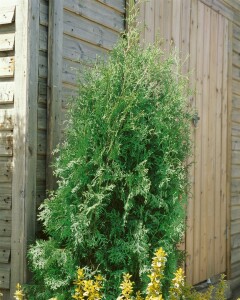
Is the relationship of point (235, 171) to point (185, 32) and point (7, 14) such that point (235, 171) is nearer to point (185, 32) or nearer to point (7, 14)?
point (185, 32)

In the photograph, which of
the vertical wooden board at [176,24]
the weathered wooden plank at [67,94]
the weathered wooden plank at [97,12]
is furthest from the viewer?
the vertical wooden board at [176,24]

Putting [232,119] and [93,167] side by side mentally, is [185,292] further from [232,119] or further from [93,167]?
[232,119]

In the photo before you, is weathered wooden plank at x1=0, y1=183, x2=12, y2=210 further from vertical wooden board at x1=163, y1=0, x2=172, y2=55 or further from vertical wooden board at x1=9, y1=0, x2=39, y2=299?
vertical wooden board at x1=163, y1=0, x2=172, y2=55

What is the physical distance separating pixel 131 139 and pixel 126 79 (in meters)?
0.46

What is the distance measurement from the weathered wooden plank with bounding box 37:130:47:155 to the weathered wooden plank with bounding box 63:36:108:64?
672 millimetres

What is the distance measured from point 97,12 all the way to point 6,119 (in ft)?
4.70

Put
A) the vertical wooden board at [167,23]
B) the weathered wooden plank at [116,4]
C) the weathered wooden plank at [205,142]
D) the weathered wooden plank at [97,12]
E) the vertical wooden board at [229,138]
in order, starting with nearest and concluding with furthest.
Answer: the weathered wooden plank at [97,12], the weathered wooden plank at [116,4], the vertical wooden board at [167,23], the weathered wooden plank at [205,142], the vertical wooden board at [229,138]

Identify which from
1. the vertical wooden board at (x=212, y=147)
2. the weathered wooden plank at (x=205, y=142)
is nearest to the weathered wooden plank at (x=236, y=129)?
the vertical wooden board at (x=212, y=147)

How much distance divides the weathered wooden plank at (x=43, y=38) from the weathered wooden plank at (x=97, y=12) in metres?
0.34

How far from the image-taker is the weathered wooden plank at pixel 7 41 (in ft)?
15.4

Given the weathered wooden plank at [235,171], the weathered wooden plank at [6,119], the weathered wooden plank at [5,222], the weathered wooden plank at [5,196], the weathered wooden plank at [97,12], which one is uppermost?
the weathered wooden plank at [97,12]

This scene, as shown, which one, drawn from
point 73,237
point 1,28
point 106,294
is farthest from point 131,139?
point 1,28

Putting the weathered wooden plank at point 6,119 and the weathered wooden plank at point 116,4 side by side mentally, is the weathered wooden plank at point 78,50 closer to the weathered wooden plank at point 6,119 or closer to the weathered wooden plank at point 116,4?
the weathered wooden plank at point 116,4

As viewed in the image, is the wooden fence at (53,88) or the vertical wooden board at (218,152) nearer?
the wooden fence at (53,88)
